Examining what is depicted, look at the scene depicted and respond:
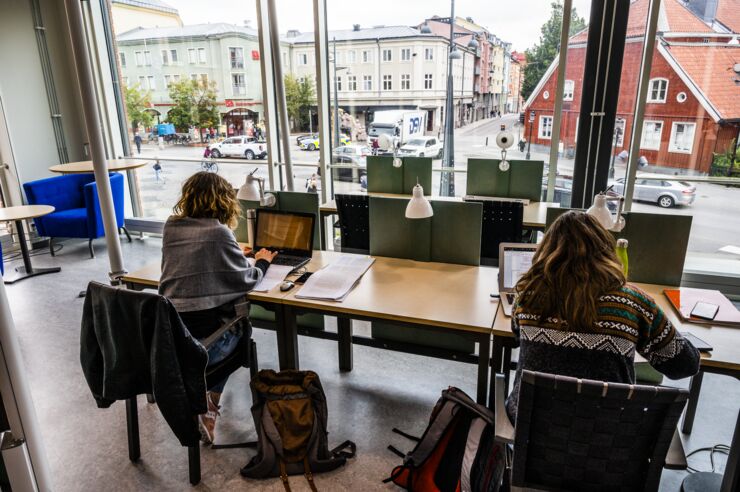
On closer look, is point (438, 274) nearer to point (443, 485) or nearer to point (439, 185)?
point (443, 485)

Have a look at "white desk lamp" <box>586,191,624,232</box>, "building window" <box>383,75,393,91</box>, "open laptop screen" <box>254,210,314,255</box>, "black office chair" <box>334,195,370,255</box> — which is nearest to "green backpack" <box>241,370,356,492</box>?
"open laptop screen" <box>254,210,314,255</box>

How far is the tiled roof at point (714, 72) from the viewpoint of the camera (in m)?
4.23

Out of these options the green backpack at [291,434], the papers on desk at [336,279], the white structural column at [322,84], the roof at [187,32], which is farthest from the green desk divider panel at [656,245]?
the roof at [187,32]

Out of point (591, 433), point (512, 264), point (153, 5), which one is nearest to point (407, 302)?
point (512, 264)

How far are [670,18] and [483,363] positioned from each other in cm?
370

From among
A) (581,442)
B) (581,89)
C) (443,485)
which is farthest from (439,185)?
(581,442)

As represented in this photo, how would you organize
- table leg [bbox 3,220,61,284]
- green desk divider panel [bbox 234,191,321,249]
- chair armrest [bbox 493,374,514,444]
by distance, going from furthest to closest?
1. table leg [bbox 3,220,61,284]
2. green desk divider panel [bbox 234,191,321,249]
3. chair armrest [bbox 493,374,514,444]

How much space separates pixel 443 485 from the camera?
87.9 inches

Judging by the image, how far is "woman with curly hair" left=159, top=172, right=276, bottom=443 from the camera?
2.41 meters

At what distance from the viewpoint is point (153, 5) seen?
20.1 feet

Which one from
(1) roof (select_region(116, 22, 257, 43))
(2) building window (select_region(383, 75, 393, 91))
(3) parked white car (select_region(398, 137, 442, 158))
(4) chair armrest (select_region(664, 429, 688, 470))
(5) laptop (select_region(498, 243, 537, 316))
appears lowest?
(4) chair armrest (select_region(664, 429, 688, 470))

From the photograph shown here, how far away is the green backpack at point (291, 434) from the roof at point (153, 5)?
5326 mm

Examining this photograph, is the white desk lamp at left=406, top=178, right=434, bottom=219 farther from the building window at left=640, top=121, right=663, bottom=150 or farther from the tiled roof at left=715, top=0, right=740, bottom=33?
the tiled roof at left=715, top=0, right=740, bottom=33

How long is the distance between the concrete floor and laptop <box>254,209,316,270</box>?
2.68ft
